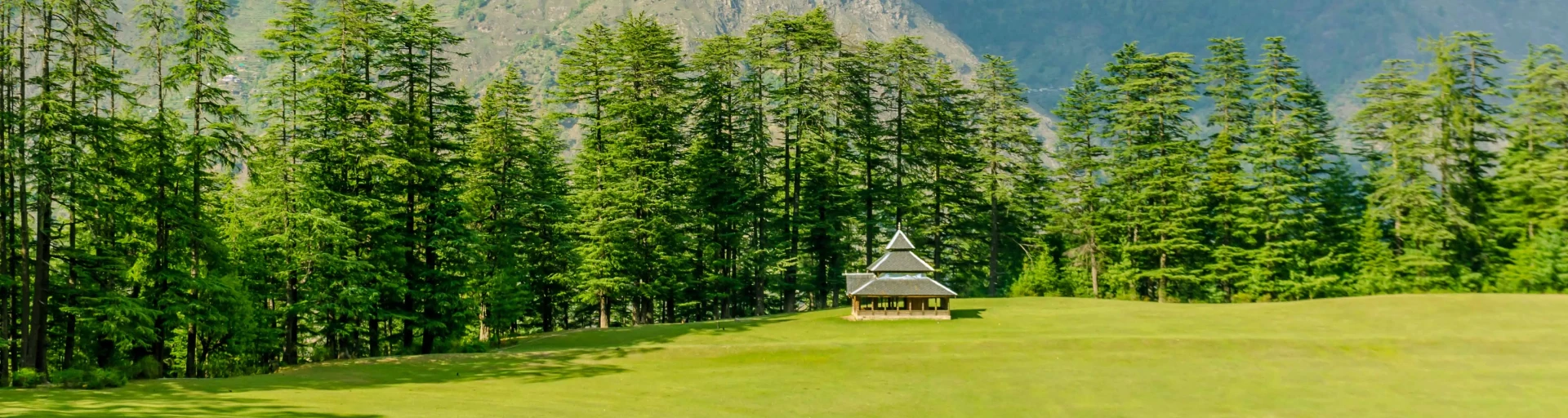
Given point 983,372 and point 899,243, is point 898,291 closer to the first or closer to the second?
point 899,243

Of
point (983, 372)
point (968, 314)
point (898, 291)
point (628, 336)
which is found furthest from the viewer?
point (968, 314)

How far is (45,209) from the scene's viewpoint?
27.1 meters

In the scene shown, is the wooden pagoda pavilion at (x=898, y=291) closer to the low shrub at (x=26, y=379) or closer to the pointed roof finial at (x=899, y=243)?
the pointed roof finial at (x=899, y=243)

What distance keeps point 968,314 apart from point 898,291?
422 cm

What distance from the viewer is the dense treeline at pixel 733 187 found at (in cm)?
3438

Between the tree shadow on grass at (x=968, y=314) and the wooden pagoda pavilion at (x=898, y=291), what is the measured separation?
48 centimetres

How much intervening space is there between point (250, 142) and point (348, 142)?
408cm

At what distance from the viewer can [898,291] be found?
4703cm

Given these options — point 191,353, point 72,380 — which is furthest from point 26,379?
point 191,353

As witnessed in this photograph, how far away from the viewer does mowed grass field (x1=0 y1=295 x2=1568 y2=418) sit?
23922 millimetres

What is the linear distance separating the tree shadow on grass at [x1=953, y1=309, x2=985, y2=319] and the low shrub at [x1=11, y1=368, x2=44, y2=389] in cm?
3551

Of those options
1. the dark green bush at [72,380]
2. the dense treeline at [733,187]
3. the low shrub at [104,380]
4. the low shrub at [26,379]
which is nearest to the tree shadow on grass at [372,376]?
the low shrub at [104,380]

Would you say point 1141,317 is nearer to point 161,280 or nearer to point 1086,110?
point 1086,110

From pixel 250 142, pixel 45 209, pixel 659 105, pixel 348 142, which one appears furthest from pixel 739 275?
pixel 45 209
